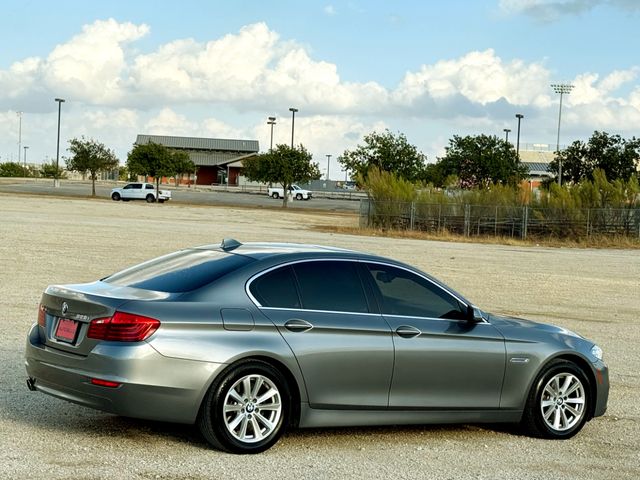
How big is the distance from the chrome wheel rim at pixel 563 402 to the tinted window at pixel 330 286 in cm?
177

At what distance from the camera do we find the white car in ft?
259

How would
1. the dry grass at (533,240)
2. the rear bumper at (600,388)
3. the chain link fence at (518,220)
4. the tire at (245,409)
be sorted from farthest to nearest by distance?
the chain link fence at (518,220), the dry grass at (533,240), the rear bumper at (600,388), the tire at (245,409)

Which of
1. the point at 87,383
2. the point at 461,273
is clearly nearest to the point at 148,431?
the point at 87,383

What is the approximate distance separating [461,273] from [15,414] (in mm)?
17605

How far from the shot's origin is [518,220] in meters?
45.5

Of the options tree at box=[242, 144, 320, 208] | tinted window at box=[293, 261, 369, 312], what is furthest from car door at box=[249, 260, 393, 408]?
tree at box=[242, 144, 320, 208]

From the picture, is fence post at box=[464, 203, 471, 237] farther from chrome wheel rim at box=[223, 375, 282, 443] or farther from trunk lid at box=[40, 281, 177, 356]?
chrome wheel rim at box=[223, 375, 282, 443]

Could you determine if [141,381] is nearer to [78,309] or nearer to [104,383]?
[104,383]

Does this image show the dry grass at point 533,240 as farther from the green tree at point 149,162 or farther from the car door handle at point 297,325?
the green tree at point 149,162

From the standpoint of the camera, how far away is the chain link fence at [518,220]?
45156mm

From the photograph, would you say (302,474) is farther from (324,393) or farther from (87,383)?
(87,383)

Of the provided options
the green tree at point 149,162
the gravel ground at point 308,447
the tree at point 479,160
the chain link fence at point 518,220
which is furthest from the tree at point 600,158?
the gravel ground at point 308,447

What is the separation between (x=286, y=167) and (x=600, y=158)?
2905 cm

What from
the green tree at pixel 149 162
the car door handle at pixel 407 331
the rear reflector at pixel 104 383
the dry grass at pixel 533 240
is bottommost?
the dry grass at pixel 533 240
